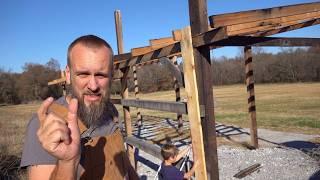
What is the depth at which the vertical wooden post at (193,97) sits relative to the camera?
3.48 metres

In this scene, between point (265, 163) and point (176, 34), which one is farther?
point (265, 163)

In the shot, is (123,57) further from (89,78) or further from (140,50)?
(89,78)

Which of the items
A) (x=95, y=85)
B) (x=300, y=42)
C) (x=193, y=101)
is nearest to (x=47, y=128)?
(x=95, y=85)

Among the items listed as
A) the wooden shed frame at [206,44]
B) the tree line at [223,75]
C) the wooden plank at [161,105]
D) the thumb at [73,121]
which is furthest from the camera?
the tree line at [223,75]

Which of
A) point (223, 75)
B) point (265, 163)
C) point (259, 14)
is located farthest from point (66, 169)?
point (223, 75)

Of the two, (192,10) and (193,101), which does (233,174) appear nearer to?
(193,101)

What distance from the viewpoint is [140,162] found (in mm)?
8836

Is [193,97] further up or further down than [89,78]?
further down

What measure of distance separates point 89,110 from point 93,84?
133mm

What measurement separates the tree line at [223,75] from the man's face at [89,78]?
141 feet

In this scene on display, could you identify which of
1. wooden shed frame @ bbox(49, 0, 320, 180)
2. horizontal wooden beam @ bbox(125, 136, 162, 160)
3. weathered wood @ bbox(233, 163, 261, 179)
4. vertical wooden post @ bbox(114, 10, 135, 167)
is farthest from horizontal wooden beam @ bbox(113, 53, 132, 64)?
weathered wood @ bbox(233, 163, 261, 179)

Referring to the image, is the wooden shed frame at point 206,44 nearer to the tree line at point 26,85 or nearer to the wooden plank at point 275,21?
the wooden plank at point 275,21

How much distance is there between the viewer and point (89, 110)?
73.7 inches

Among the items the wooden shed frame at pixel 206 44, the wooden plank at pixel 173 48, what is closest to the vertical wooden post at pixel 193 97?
the wooden shed frame at pixel 206 44
